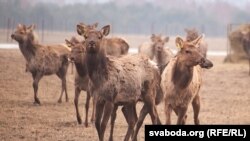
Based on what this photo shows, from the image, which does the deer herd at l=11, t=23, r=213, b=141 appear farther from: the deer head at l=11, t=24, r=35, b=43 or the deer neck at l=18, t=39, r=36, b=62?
the deer head at l=11, t=24, r=35, b=43

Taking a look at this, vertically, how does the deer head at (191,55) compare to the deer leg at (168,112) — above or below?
above

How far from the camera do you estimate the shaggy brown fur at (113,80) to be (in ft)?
36.5

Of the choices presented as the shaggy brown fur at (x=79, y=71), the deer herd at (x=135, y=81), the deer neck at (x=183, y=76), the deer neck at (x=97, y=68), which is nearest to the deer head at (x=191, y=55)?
the deer herd at (x=135, y=81)

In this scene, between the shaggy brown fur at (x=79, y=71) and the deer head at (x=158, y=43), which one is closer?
the shaggy brown fur at (x=79, y=71)

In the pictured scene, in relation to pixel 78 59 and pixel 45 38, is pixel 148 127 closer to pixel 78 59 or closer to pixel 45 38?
pixel 78 59

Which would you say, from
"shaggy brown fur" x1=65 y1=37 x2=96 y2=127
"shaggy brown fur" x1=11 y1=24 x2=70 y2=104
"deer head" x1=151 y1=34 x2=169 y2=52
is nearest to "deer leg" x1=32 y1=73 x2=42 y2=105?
"shaggy brown fur" x1=11 y1=24 x2=70 y2=104

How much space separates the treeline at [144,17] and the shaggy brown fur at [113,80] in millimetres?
34601

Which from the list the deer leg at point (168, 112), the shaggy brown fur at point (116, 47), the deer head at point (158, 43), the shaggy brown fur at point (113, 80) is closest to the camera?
the shaggy brown fur at point (113, 80)

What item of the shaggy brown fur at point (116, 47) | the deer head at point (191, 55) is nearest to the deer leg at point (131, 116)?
the deer head at point (191, 55)

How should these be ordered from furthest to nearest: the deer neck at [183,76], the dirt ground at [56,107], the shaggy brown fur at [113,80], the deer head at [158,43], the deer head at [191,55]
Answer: the deer head at [158,43] → the dirt ground at [56,107] → the deer neck at [183,76] → the deer head at [191,55] → the shaggy brown fur at [113,80]

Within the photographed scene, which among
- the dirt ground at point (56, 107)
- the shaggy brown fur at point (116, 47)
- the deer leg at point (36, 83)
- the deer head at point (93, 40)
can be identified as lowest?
the dirt ground at point (56, 107)

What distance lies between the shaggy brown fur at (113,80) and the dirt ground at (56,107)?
1.37 m

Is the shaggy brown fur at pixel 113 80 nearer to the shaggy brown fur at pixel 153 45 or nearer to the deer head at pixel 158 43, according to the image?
the deer head at pixel 158 43

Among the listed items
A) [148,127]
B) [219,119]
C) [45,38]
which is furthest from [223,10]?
[148,127]
